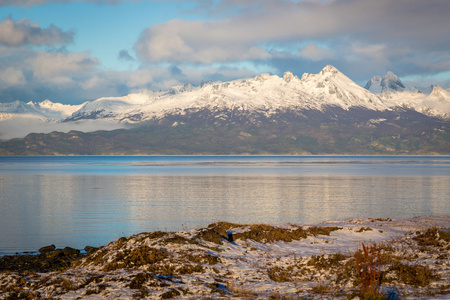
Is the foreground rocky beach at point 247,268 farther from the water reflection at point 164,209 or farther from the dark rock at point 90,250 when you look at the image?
the water reflection at point 164,209

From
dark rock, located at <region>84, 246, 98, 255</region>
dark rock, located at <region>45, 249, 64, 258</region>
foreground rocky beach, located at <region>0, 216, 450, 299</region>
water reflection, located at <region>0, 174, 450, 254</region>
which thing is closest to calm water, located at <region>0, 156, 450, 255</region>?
water reflection, located at <region>0, 174, 450, 254</region>

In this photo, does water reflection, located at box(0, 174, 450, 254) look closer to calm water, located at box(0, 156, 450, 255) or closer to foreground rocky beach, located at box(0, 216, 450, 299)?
calm water, located at box(0, 156, 450, 255)

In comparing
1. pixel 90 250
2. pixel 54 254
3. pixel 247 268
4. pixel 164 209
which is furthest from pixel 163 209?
pixel 247 268

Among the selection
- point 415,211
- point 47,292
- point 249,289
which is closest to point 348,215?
point 415,211

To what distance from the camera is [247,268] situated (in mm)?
22766

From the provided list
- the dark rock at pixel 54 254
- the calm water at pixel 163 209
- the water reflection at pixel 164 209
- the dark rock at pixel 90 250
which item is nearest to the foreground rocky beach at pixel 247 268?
the dark rock at pixel 54 254

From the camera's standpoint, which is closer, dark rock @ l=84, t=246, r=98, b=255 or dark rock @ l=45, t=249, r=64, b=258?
dark rock @ l=45, t=249, r=64, b=258

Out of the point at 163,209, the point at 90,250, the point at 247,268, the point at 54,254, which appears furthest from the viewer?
the point at 163,209

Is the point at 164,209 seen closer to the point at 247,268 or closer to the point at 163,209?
the point at 163,209

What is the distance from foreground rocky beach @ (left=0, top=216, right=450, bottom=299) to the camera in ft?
61.6

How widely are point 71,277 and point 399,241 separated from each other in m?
18.4

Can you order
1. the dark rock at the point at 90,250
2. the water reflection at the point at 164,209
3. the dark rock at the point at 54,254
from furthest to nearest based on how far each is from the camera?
the water reflection at the point at 164,209 < the dark rock at the point at 90,250 < the dark rock at the point at 54,254

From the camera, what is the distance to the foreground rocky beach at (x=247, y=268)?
18766 mm

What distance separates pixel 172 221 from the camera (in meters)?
51.2
